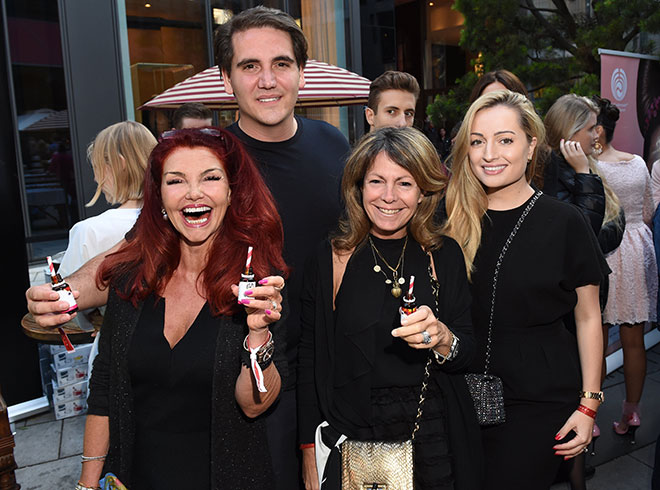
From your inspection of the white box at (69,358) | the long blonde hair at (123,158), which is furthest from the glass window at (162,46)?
the long blonde hair at (123,158)

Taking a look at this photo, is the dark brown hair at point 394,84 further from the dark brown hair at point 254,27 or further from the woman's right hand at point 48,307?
the woman's right hand at point 48,307

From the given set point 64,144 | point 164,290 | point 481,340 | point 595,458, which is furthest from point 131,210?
point 64,144

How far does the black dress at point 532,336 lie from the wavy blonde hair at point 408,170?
0.35 meters

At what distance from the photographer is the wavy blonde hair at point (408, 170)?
2.15m

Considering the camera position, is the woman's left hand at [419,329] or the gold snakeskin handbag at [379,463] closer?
the woman's left hand at [419,329]

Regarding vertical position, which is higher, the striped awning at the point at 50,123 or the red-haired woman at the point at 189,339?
the striped awning at the point at 50,123

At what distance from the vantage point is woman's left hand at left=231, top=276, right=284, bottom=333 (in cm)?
163

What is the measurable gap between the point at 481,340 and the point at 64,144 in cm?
655

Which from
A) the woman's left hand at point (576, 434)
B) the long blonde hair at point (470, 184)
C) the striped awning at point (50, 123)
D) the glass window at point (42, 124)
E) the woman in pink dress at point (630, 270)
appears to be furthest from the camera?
the striped awning at point (50, 123)

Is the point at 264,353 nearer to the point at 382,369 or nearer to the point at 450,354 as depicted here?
the point at 382,369

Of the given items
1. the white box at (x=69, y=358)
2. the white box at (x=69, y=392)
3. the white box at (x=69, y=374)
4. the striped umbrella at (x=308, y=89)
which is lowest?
the white box at (x=69, y=392)

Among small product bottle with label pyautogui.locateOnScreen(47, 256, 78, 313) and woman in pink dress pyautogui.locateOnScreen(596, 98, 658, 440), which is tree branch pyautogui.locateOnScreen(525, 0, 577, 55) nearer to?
woman in pink dress pyautogui.locateOnScreen(596, 98, 658, 440)

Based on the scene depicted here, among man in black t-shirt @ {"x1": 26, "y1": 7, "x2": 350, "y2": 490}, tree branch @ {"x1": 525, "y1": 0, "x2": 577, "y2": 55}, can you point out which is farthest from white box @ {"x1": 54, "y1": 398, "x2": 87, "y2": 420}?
tree branch @ {"x1": 525, "y1": 0, "x2": 577, "y2": 55}

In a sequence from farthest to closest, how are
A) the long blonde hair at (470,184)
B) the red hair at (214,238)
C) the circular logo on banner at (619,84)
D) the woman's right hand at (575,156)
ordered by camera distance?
the circular logo on banner at (619,84) → the woman's right hand at (575,156) → the long blonde hair at (470,184) → the red hair at (214,238)
